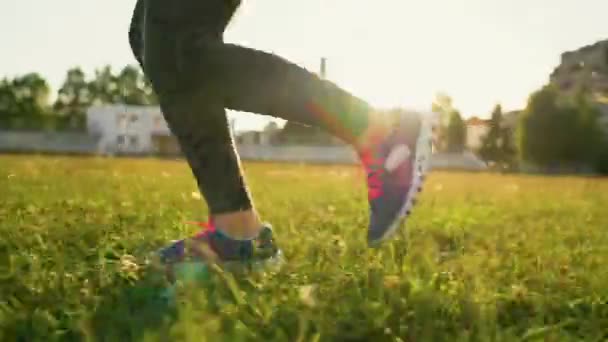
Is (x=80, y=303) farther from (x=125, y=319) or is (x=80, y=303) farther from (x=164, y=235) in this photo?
(x=164, y=235)

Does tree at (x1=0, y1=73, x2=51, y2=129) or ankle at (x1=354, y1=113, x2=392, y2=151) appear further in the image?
tree at (x1=0, y1=73, x2=51, y2=129)

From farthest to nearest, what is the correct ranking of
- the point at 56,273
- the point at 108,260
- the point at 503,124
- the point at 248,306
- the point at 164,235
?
the point at 503,124 → the point at 164,235 → the point at 108,260 → the point at 56,273 → the point at 248,306

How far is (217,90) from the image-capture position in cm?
224

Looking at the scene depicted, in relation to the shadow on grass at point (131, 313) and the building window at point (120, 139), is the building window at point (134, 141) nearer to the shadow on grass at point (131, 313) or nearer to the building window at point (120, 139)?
the building window at point (120, 139)

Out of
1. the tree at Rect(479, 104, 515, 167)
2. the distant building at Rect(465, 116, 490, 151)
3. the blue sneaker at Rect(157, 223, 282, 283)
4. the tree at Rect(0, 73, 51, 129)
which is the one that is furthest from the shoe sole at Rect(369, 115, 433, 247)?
Answer: the tree at Rect(0, 73, 51, 129)

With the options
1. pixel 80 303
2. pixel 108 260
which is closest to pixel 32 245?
pixel 108 260

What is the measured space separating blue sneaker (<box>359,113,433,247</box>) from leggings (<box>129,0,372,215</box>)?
0.11 m

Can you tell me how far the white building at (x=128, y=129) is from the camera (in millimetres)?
80250

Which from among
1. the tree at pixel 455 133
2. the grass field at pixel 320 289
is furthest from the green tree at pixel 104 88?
the grass field at pixel 320 289

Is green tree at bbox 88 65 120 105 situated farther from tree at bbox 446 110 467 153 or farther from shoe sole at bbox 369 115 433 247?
shoe sole at bbox 369 115 433 247

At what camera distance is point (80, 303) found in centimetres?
A: 184

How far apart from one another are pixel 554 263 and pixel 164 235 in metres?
1.60

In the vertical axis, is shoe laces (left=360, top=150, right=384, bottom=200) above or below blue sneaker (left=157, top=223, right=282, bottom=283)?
above

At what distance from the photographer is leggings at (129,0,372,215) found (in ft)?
7.08
